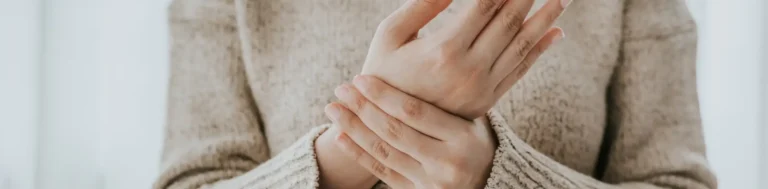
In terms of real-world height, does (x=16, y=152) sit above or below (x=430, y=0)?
below

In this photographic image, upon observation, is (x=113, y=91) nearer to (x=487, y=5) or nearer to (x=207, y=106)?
(x=207, y=106)

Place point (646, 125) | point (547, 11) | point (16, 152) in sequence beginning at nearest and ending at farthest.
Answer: point (547, 11) → point (646, 125) → point (16, 152)

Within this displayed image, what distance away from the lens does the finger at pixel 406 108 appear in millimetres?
454

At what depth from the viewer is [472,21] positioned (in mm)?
441

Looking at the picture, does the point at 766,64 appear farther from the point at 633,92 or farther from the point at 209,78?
the point at 209,78

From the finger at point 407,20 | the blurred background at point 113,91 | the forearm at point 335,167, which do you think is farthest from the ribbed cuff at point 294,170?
the blurred background at point 113,91

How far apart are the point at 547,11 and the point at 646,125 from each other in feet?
0.85

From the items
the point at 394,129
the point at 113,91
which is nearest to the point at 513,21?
the point at 394,129

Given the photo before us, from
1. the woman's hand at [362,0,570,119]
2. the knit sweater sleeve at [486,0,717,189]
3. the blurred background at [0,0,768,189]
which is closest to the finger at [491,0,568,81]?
the woman's hand at [362,0,570,119]

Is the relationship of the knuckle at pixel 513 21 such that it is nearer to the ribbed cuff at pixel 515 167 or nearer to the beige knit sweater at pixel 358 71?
the ribbed cuff at pixel 515 167

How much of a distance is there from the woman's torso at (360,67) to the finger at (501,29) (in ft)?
0.61

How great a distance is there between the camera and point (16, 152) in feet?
2.77

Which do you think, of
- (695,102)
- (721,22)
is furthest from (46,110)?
(721,22)

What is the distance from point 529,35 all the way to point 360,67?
9.2 inches
